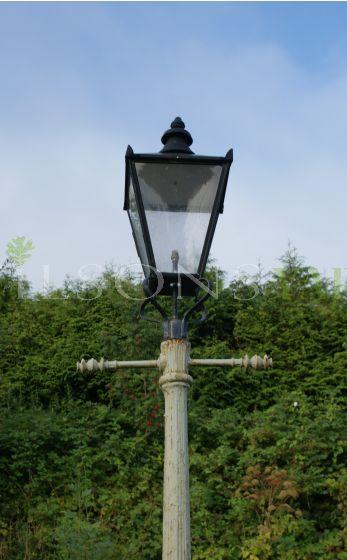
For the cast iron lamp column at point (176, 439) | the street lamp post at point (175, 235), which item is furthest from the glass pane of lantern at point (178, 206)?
the cast iron lamp column at point (176, 439)

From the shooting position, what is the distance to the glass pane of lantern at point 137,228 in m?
2.72

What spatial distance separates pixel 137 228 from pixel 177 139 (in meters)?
0.45

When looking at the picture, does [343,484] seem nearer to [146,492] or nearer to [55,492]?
[146,492]

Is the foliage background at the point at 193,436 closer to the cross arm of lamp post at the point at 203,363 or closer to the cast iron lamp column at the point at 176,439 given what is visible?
the cross arm of lamp post at the point at 203,363

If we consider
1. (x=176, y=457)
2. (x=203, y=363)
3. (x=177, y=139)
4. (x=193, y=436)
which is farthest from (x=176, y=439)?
(x=193, y=436)

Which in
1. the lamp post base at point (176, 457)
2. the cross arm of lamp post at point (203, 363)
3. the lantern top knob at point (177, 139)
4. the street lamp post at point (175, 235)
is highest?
the lantern top knob at point (177, 139)

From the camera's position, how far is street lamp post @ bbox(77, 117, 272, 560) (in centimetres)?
258

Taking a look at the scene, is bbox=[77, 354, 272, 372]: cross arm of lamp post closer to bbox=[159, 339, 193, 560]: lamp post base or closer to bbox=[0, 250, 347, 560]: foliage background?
bbox=[159, 339, 193, 560]: lamp post base

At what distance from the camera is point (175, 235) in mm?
2689

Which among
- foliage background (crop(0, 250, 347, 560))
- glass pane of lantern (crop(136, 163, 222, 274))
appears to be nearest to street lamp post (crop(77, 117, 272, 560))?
glass pane of lantern (crop(136, 163, 222, 274))

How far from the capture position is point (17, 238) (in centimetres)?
1285

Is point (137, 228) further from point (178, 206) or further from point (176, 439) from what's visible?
point (176, 439)

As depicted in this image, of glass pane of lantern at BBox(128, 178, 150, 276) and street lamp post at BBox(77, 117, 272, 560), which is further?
glass pane of lantern at BBox(128, 178, 150, 276)

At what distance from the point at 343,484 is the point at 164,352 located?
469 cm
